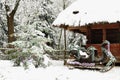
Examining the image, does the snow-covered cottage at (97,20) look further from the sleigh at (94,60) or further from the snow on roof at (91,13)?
the sleigh at (94,60)

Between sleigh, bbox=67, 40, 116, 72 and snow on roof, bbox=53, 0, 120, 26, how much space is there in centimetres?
162

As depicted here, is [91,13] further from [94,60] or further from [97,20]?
[94,60]

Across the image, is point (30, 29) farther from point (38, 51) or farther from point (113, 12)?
point (113, 12)

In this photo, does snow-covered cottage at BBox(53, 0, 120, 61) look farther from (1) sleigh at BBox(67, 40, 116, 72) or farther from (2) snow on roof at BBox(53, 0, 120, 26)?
(1) sleigh at BBox(67, 40, 116, 72)

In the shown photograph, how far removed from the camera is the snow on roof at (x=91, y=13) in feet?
67.9

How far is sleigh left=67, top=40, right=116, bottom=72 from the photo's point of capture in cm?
1892

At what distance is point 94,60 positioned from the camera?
1970 cm

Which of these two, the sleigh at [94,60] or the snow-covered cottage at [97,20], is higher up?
the snow-covered cottage at [97,20]

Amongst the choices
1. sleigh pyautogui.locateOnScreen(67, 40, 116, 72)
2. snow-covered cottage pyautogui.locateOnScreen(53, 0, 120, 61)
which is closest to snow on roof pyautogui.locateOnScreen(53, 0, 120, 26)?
snow-covered cottage pyautogui.locateOnScreen(53, 0, 120, 61)

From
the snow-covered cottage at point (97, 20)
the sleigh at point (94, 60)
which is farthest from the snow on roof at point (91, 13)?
the sleigh at point (94, 60)

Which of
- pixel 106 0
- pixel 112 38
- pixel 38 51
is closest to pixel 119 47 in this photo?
pixel 112 38

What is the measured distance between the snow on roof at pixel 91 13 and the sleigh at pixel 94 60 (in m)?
1.62

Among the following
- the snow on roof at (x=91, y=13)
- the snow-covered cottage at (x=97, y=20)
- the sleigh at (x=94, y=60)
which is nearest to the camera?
the sleigh at (x=94, y=60)

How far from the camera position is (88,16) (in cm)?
2145
